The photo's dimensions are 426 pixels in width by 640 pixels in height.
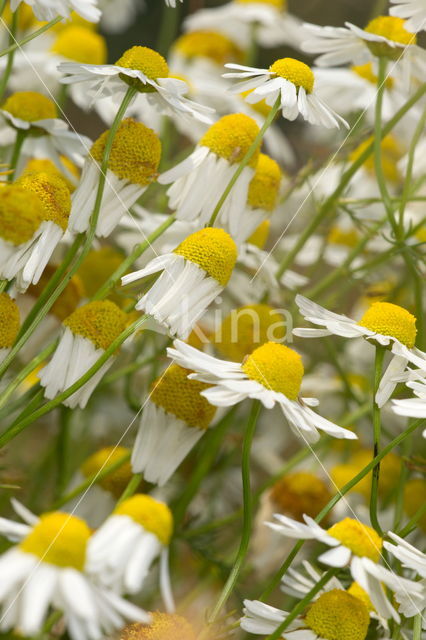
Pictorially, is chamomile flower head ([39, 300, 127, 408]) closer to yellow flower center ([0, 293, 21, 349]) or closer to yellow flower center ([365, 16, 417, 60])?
yellow flower center ([0, 293, 21, 349])

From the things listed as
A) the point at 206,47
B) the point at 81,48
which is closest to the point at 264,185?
the point at 81,48

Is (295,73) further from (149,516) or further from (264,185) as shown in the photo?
(149,516)

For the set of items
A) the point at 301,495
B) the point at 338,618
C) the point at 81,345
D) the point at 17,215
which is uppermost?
the point at 17,215

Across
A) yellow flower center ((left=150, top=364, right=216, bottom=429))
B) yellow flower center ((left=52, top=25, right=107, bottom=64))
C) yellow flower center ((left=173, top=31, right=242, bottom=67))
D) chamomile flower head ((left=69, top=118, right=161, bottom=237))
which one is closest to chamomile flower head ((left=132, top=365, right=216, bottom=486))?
yellow flower center ((left=150, top=364, right=216, bottom=429))

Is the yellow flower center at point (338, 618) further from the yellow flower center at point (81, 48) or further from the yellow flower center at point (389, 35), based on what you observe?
the yellow flower center at point (81, 48)

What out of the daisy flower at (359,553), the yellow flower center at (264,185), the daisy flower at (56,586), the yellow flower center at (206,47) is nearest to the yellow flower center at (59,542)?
the daisy flower at (56,586)
